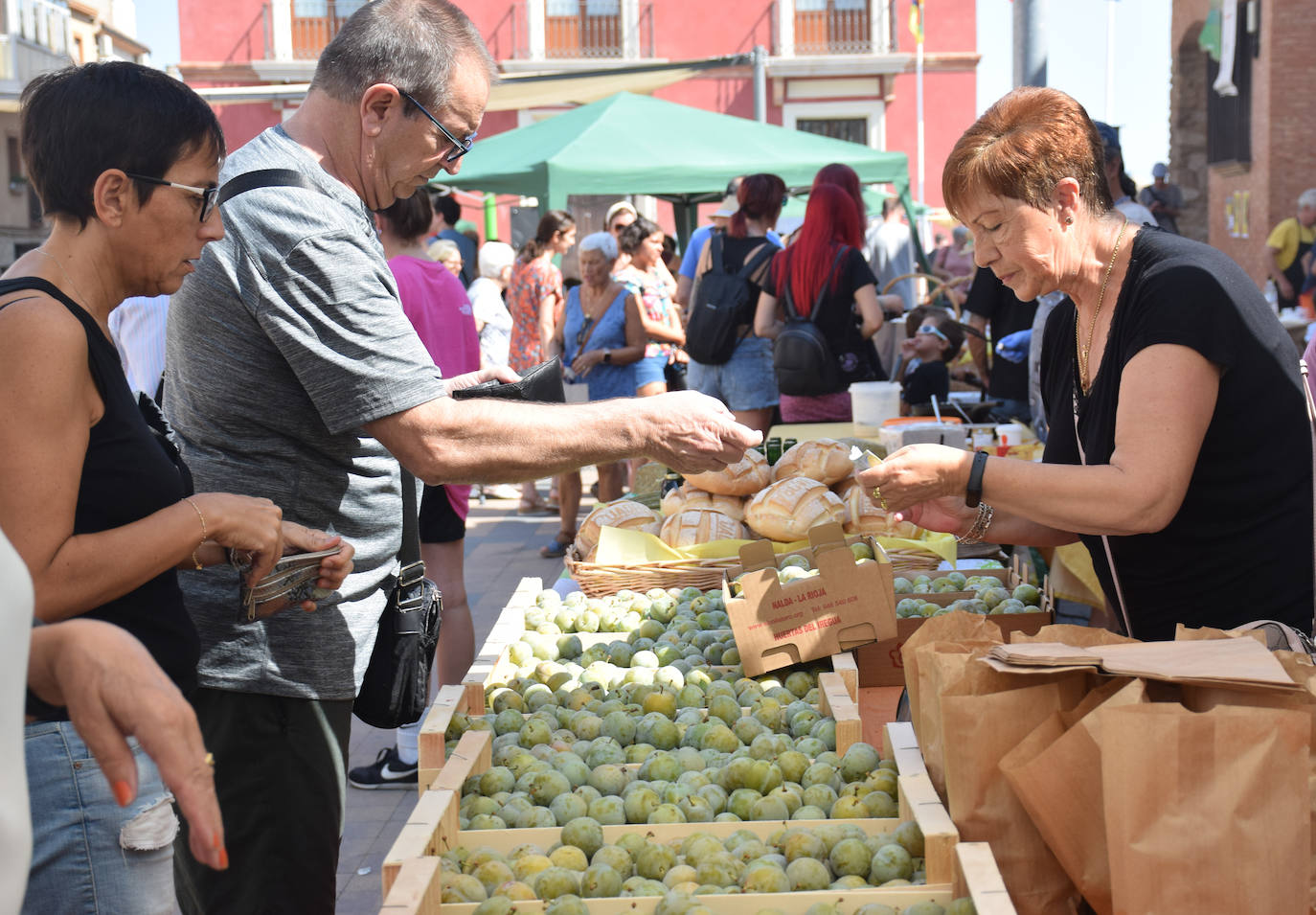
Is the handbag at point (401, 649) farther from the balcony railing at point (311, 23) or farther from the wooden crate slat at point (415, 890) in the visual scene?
the balcony railing at point (311, 23)

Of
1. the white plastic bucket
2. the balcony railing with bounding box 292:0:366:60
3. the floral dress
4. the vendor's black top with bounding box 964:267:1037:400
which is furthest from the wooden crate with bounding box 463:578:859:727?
the balcony railing with bounding box 292:0:366:60

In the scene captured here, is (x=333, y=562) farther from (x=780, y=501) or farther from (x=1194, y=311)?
(x=780, y=501)

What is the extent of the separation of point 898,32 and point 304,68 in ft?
43.1

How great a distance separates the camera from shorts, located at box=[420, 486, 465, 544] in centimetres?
396

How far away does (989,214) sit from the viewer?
202 cm

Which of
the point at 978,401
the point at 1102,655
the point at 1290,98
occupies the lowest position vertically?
the point at 978,401

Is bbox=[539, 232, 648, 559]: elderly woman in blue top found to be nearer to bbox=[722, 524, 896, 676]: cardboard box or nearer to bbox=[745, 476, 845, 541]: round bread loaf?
bbox=[745, 476, 845, 541]: round bread loaf

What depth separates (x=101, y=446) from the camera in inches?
60.1


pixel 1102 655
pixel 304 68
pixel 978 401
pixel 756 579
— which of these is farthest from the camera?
pixel 304 68

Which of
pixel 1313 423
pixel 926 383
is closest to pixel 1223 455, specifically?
pixel 1313 423

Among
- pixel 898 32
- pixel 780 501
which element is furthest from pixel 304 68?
pixel 780 501

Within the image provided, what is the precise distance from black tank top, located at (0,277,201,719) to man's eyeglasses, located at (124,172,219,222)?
195mm

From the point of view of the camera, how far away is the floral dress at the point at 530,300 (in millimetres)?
8133

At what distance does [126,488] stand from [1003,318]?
4.59 metres
